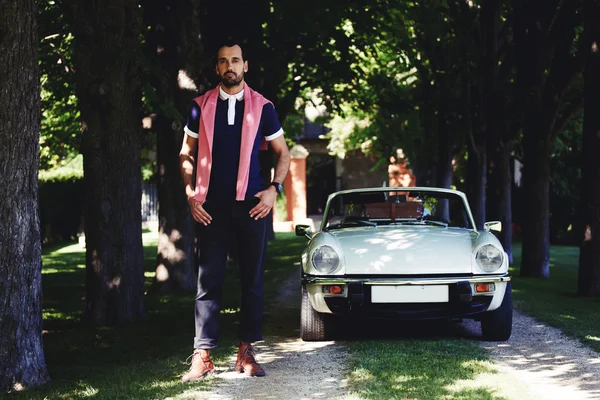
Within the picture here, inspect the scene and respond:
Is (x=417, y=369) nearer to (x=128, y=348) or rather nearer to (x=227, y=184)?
(x=227, y=184)

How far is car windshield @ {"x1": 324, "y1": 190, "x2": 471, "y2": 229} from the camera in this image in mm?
8570

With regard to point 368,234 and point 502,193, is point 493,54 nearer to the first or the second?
point 502,193

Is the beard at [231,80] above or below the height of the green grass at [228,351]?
above

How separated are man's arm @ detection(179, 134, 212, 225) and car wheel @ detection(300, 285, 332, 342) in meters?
2.04

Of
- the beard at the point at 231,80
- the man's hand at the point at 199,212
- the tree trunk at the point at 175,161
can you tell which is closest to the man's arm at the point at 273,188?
the man's hand at the point at 199,212

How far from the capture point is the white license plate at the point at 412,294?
23.3 feet

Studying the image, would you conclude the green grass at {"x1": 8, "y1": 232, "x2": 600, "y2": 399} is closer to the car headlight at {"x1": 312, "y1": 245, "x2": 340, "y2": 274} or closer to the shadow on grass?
the shadow on grass

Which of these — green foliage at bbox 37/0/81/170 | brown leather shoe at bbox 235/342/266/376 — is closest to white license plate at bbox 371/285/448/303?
brown leather shoe at bbox 235/342/266/376

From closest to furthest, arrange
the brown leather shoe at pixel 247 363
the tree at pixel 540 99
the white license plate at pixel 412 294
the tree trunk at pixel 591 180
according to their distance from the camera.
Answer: the brown leather shoe at pixel 247 363, the white license plate at pixel 412 294, the tree trunk at pixel 591 180, the tree at pixel 540 99

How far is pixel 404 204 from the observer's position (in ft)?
28.7

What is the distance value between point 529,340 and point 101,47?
473 cm

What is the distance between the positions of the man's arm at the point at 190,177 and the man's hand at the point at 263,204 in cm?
28

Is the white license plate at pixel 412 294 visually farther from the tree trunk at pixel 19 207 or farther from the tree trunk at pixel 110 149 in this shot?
the tree trunk at pixel 110 149

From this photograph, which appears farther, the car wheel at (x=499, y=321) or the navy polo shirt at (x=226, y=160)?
the car wheel at (x=499, y=321)
